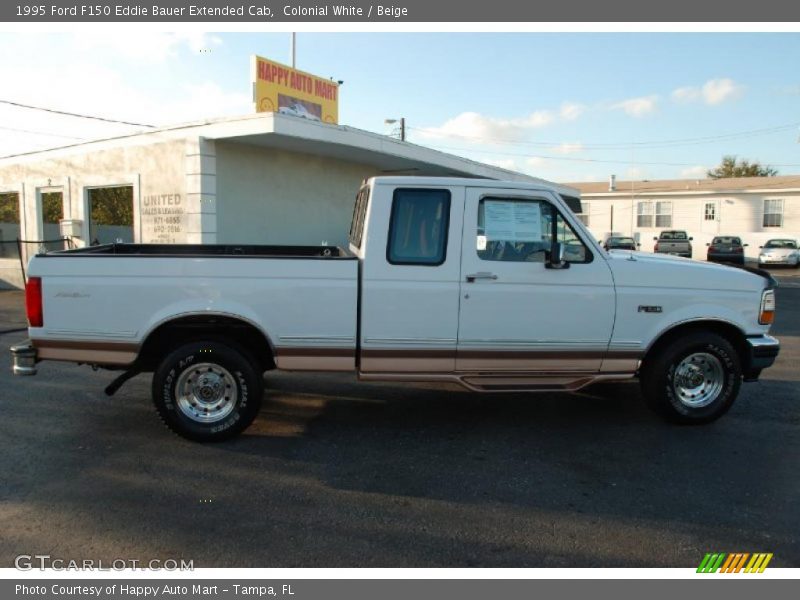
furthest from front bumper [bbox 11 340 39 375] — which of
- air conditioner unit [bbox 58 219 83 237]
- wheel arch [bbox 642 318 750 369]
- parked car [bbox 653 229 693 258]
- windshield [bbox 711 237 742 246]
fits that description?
windshield [bbox 711 237 742 246]

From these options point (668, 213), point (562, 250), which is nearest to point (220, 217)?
point (562, 250)

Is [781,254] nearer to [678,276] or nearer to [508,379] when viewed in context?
[678,276]

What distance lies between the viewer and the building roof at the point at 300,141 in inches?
430

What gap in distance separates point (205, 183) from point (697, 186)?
1212 inches

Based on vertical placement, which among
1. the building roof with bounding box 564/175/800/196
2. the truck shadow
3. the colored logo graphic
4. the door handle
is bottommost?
the colored logo graphic

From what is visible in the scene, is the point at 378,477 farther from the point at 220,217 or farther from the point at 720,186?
the point at 720,186

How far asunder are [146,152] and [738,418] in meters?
11.8

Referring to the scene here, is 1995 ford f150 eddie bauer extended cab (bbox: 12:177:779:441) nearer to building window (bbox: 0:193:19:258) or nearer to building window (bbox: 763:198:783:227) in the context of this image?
building window (bbox: 0:193:19:258)

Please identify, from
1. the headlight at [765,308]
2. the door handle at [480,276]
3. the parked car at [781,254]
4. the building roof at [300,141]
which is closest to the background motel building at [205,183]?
the building roof at [300,141]

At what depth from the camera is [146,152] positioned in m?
12.4

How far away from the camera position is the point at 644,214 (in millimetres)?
34406

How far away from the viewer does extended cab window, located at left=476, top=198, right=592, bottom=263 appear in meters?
4.95

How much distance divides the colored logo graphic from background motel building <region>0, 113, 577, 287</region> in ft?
31.7

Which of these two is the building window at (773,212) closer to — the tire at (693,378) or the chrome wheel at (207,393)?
the tire at (693,378)
